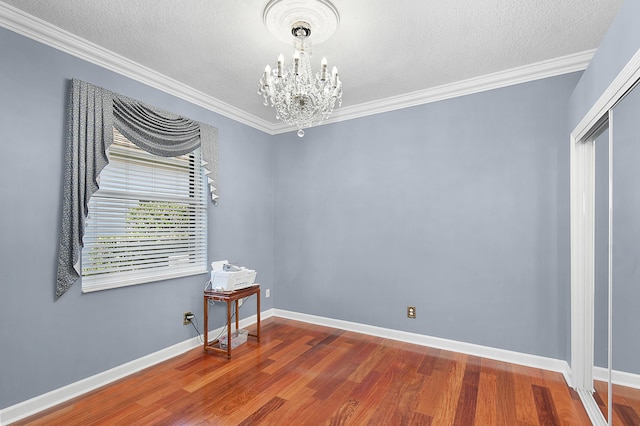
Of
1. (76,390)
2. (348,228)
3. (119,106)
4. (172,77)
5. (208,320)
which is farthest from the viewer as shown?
(348,228)

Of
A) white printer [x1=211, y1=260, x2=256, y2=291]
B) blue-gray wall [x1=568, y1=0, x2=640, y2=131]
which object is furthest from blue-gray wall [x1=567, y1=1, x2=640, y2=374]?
white printer [x1=211, y1=260, x2=256, y2=291]

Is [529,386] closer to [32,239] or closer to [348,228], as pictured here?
[348,228]

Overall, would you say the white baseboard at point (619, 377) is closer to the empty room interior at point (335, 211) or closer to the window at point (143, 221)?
the empty room interior at point (335, 211)

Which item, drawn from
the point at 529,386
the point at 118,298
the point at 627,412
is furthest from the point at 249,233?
the point at 627,412

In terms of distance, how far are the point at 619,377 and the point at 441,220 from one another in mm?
1783

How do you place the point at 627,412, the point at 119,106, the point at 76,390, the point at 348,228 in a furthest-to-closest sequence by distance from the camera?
the point at 348,228, the point at 119,106, the point at 76,390, the point at 627,412

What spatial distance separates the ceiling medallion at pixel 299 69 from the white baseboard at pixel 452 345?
2.49 m

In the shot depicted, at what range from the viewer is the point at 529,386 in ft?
8.14

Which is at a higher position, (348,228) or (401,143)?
(401,143)

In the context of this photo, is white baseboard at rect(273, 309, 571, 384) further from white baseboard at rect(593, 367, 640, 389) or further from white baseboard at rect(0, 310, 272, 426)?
white baseboard at rect(0, 310, 272, 426)

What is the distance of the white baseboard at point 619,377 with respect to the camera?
5.17ft

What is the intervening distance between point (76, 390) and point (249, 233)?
7.16ft

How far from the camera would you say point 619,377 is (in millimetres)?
1740

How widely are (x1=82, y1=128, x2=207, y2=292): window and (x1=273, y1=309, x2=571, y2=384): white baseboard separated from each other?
1627mm
